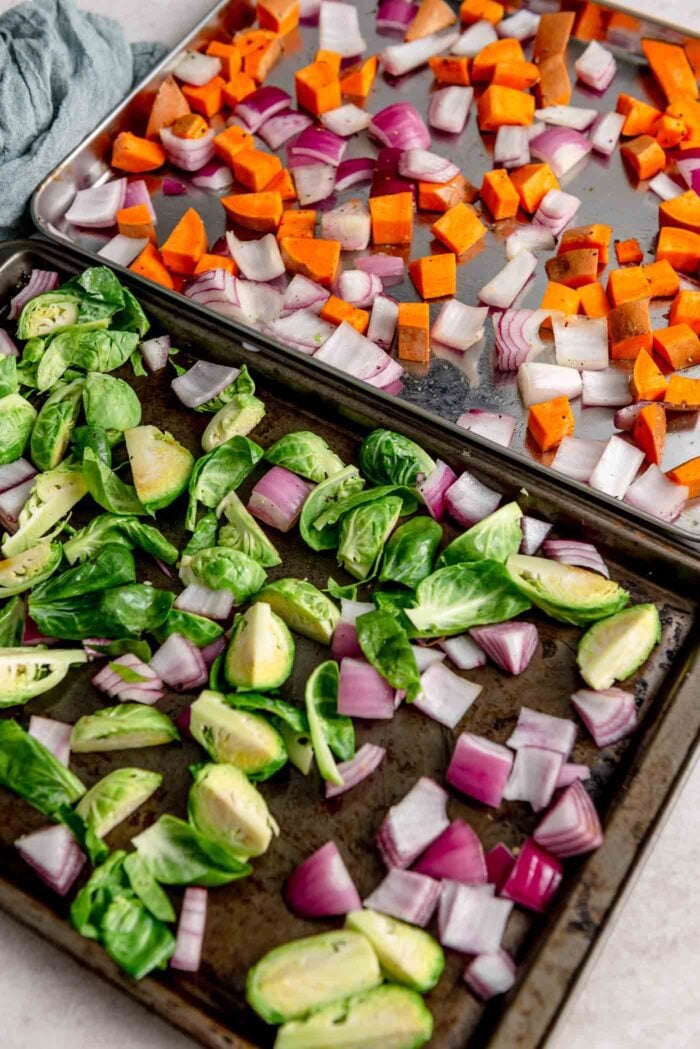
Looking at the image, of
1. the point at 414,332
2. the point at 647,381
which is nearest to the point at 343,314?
the point at 414,332

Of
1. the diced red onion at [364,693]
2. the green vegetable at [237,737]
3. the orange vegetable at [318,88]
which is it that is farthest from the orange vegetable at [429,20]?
the green vegetable at [237,737]

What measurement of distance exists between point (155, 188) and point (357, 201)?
2.14 ft

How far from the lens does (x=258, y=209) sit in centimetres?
311

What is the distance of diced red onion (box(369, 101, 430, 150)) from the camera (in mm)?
3270

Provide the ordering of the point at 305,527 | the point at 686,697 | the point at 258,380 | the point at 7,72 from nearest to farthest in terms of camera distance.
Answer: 1. the point at 686,697
2. the point at 305,527
3. the point at 258,380
4. the point at 7,72

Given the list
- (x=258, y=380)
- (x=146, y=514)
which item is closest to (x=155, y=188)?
(x=258, y=380)

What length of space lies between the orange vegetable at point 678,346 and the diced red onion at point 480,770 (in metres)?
1.29

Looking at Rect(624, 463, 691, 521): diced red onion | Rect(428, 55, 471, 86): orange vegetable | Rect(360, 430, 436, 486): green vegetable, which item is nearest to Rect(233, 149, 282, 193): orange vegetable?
Rect(428, 55, 471, 86): orange vegetable

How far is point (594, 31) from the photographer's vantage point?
357cm

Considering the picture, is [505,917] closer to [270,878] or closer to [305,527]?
[270,878]

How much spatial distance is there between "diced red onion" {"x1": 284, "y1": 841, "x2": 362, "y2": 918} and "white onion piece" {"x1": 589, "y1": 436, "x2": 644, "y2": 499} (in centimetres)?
115

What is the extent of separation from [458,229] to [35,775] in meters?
1.94

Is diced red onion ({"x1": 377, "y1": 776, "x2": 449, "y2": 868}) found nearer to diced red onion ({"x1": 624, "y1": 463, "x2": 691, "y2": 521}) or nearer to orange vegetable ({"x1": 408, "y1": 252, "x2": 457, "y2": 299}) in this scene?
diced red onion ({"x1": 624, "y1": 463, "x2": 691, "y2": 521})

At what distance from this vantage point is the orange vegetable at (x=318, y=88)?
10.9ft
